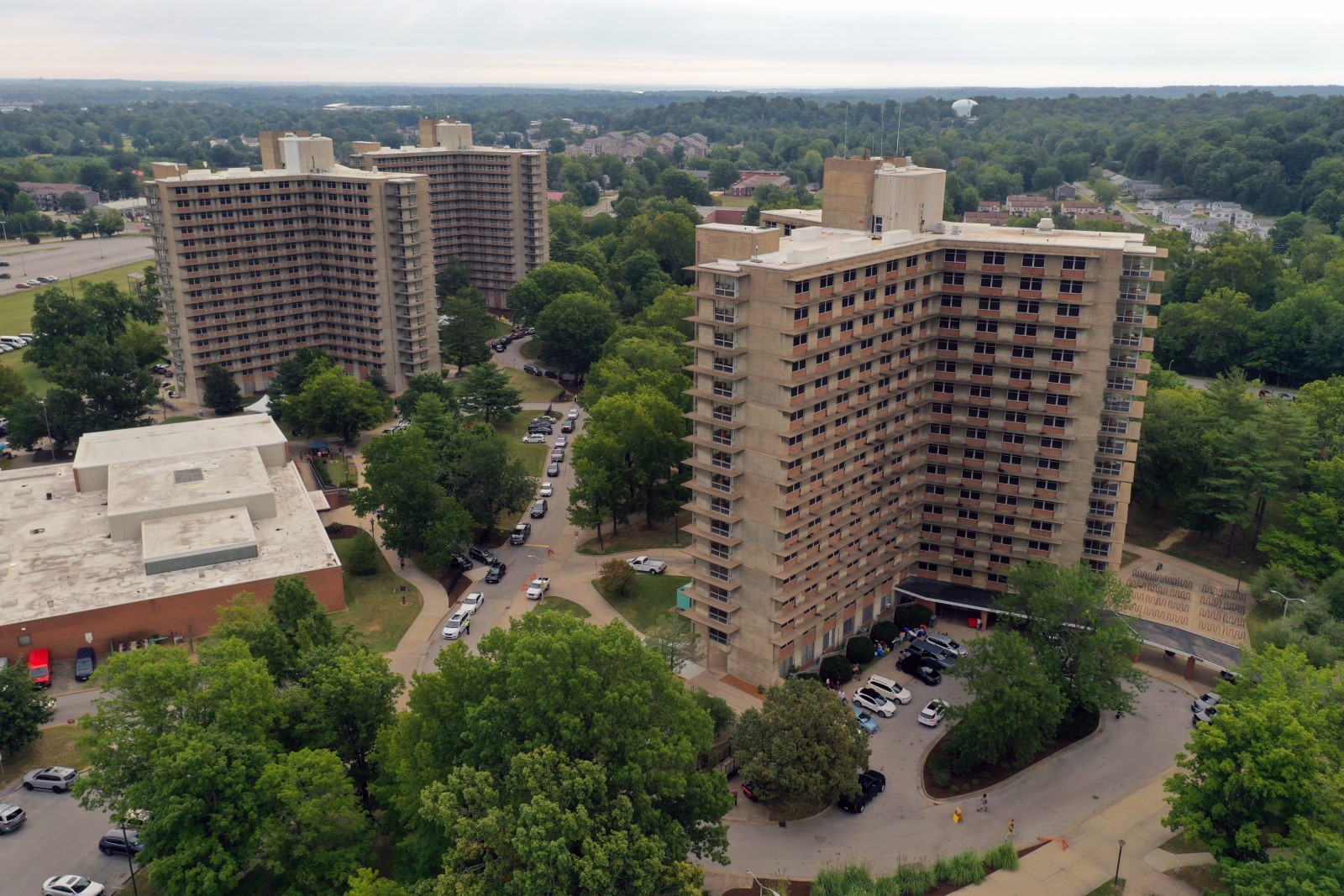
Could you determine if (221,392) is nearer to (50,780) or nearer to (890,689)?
(50,780)

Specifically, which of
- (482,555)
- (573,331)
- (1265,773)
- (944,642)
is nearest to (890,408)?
(944,642)

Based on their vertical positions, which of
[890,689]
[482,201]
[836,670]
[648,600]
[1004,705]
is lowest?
[890,689]

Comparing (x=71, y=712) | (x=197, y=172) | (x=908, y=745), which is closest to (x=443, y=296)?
(x=197, y=172)

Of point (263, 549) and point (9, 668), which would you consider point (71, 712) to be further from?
point (263, 549)

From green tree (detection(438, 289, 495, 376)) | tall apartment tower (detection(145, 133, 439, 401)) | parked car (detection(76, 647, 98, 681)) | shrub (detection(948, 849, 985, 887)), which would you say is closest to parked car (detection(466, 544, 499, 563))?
→ parked car (detection(76, 647, 98, 681))

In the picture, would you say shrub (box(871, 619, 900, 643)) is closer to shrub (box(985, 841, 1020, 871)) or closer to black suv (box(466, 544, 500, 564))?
shrub (box(985, 841, 1020, 871))
